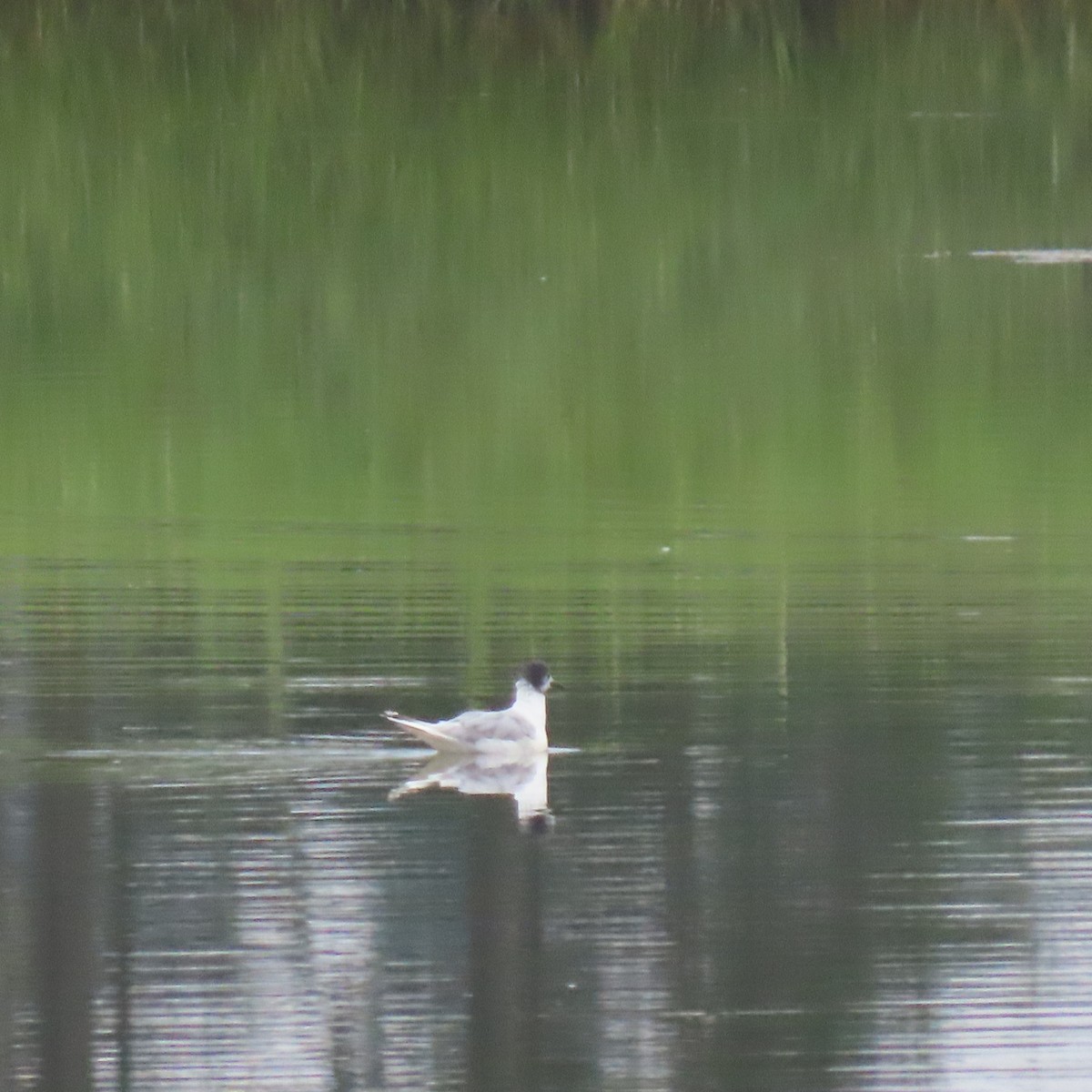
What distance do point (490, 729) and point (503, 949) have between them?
2523 millimetres

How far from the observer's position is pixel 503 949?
1014 centimetres

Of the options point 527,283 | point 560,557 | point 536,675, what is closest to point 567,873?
point 536,675

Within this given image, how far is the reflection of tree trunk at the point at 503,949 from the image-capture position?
916 centimetres

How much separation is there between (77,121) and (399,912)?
2960 centimetres

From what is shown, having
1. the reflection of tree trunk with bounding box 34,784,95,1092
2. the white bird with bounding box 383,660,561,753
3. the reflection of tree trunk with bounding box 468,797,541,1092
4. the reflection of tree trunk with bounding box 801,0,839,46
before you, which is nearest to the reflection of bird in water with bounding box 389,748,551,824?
the white bird with bounding box 383,660,561,753

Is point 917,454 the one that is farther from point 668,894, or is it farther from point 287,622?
point 668,894

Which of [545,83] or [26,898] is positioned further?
[545,83]

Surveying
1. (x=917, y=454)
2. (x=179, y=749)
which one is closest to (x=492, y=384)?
(x=917, y=454)

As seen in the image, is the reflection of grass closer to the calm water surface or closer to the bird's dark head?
the calm water surface

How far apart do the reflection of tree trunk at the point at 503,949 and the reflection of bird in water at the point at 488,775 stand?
0.19 metres

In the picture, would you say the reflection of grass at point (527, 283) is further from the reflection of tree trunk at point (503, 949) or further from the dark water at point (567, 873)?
the reflection of tree trunk at point (503, 949)

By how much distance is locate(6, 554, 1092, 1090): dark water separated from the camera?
9.25 metres

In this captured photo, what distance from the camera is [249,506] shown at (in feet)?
65.1

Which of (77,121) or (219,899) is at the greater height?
(77,121)
